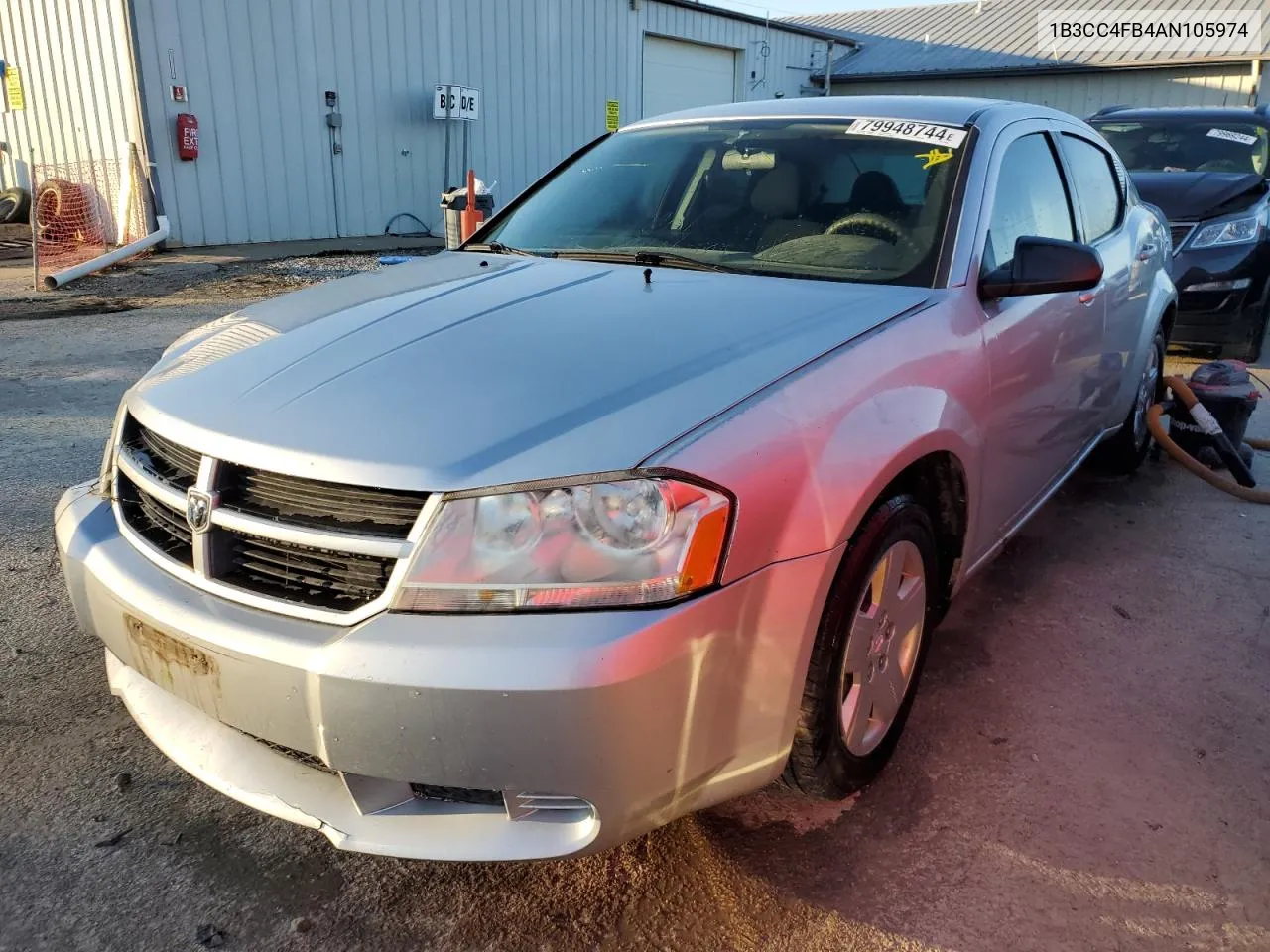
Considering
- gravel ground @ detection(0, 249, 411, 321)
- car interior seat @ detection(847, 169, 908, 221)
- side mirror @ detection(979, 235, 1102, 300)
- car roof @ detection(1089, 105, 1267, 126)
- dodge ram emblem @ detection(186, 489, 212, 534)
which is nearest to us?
dodge ram emblem @ detection(186, 489, 212, 534)

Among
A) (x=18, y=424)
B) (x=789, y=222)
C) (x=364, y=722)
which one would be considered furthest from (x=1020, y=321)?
(x=18, y=424)

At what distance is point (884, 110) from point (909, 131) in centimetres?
23

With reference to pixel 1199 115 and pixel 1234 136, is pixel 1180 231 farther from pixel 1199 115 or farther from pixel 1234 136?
A: pixel 1199 115

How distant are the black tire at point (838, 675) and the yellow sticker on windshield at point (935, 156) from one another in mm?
1153

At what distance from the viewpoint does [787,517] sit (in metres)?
1.86

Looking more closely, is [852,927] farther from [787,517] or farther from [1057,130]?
[1057,130]

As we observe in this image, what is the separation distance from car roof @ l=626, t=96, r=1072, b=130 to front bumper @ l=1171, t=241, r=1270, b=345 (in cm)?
366

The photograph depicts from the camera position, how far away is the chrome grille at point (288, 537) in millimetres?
1768

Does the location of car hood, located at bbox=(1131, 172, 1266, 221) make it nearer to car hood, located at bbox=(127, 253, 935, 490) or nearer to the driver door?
the driver door


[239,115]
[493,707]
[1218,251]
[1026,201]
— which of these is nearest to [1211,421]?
[1026,201]

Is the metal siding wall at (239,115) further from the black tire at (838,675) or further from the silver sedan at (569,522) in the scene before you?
the black tire at (838,675)

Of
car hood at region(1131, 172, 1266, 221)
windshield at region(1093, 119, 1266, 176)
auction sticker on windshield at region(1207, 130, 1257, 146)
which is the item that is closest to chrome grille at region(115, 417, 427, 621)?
car hood at region(1131, 172, 1266, 221)

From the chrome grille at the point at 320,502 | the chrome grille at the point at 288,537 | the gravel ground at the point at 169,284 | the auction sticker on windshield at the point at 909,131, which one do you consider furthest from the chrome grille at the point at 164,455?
the gravel ground at the point at 169,284

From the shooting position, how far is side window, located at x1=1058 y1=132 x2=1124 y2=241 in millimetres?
3793
